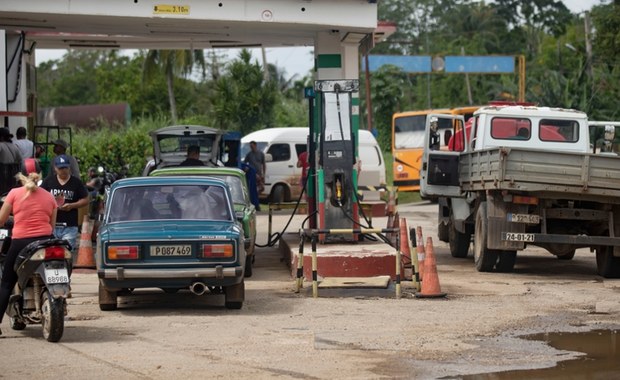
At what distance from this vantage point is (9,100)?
2519 cm

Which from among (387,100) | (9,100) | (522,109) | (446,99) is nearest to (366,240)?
(522,109)

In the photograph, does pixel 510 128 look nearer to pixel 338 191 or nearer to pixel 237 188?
pixel 338 191

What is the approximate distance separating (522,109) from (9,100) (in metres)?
10.8

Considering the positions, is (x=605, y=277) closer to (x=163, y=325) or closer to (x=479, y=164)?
(x=479, y=164)

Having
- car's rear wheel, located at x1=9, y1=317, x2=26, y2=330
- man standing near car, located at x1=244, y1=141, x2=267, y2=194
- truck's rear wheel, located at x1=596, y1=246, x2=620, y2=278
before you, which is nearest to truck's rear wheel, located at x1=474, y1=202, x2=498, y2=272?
truck's rear wheel, located at x1=596, y1=246, x2=620, y2=278

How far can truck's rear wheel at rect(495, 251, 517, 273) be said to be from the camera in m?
18.9

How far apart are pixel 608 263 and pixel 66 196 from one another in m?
8.23

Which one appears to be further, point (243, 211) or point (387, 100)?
point (387, 100)

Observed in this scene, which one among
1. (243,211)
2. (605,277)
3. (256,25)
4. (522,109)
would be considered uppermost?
(256,25)

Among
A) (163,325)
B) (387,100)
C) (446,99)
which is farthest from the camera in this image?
(446,99)

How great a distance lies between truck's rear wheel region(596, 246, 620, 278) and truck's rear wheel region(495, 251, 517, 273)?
1.29 meters

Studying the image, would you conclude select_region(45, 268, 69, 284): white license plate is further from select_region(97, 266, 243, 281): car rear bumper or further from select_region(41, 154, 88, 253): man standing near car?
select_region(41, 154, 88, 253): man standing near car

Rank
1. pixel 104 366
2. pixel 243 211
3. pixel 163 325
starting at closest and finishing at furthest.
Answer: pixel 104 366 < pixel 163 325 < pixel 243 211

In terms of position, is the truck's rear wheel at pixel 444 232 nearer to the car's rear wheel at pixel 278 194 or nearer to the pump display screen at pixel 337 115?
the pump display screen at pixel 337 115
